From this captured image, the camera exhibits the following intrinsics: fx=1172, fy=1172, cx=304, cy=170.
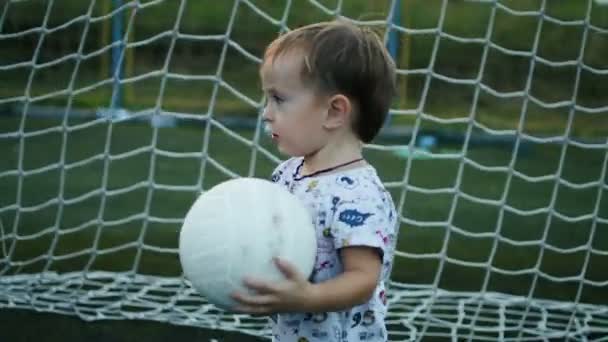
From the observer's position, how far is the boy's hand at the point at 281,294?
5.80ft

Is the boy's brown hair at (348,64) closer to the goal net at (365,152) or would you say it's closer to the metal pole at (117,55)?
the goal net at (365,152)

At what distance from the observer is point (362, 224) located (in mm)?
1858

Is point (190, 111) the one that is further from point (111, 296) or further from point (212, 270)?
point (212, 270)

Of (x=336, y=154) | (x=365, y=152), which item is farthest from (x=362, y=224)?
(x=365, y=152)

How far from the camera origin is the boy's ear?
190 cm

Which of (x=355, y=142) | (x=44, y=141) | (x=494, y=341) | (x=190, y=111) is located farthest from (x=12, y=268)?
(x=190, y=111)

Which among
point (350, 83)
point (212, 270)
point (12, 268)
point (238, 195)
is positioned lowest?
point (12, 268)

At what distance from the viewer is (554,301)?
3.76m

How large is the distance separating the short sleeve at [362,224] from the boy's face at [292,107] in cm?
12

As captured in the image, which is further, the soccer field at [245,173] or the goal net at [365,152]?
the soccer field at [245,173]

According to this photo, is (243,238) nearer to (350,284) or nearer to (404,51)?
(350,284)

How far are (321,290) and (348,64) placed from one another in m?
0.37

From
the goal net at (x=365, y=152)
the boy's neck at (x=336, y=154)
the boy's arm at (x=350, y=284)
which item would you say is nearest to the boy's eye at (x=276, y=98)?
the boy's neck at (x=336, y=154)

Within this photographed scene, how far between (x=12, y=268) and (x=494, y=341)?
1682 mm
